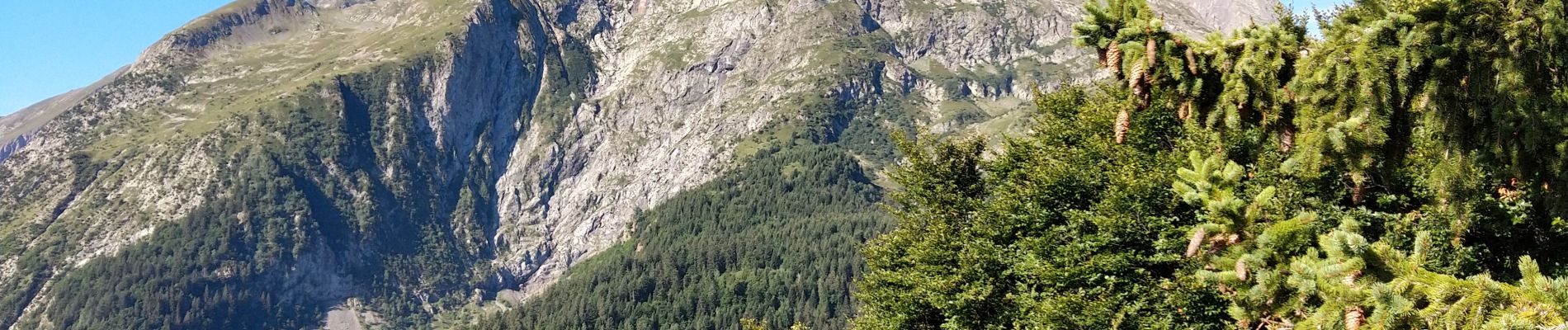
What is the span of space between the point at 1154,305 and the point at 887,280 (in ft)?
41.2

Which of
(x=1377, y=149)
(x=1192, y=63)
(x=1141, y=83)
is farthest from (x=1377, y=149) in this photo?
(x=1141, y=83)

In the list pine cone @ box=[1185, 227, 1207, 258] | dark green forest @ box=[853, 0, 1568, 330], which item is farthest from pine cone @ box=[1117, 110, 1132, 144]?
pine cone @ box=[1185, 227, 1207, 258]

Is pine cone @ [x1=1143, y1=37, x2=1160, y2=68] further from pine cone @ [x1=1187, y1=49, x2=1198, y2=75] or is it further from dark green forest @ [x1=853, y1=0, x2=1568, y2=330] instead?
pine cone @ [x1=1187, y1=49, x2=1198, y2=75]

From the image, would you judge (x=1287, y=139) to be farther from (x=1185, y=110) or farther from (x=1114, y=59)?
(x=1114, y=59)

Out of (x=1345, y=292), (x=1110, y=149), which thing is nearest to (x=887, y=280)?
(x=1110, y=149)

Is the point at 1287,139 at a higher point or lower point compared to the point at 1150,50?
lower

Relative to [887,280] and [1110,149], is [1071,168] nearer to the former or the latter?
[1110,149]

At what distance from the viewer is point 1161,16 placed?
1091 centimetres

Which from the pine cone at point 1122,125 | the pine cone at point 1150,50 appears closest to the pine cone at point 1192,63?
the pine cone at point 1150,50

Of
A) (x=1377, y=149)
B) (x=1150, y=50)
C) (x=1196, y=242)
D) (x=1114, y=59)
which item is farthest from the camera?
(x=1114, y=59)

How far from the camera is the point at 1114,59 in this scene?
37.1 ft

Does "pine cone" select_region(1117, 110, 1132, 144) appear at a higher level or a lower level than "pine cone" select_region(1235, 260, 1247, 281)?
higher

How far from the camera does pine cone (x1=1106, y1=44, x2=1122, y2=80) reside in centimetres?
1124

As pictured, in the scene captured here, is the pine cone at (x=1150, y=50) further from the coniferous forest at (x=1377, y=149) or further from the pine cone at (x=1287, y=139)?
the pine cone at (x=1287, y=139)
